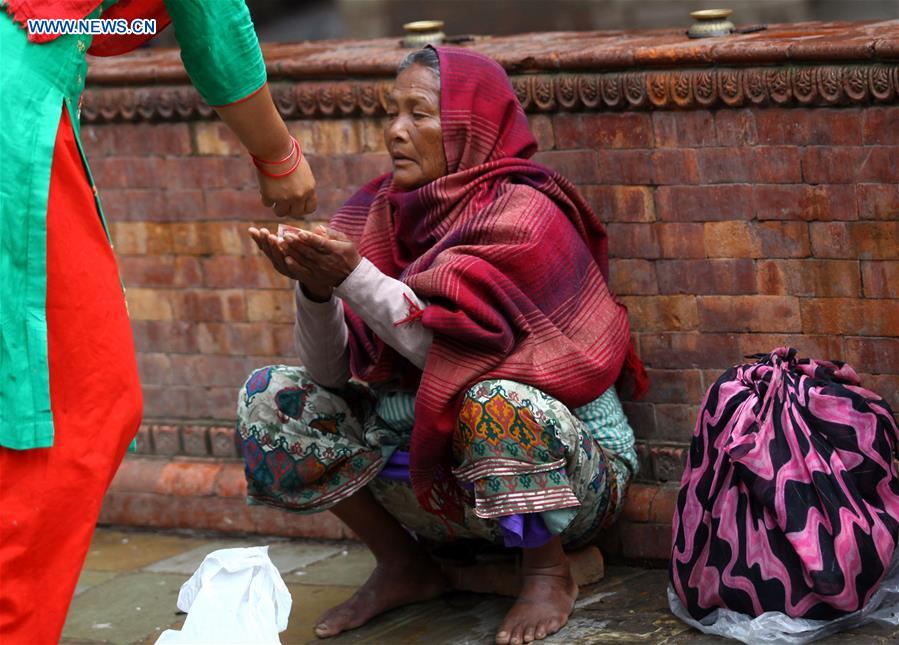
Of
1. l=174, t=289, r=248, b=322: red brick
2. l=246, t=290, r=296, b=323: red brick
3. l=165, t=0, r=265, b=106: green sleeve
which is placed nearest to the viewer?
l=165, t=0, r=265, b=106: green sleeve

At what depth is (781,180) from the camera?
4.23 metres

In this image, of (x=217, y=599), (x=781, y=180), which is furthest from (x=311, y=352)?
(x=781, y=180)

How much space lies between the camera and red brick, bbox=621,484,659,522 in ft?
14.8

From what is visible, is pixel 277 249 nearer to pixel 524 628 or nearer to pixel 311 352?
pixel 311 352

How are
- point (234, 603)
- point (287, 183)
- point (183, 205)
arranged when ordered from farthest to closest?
point (183, 205), point (287, 183), point (234, 603)

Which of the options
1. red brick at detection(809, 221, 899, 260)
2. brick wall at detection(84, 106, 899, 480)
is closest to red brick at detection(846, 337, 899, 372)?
brick wall at detection(84, 106, 899, 480)

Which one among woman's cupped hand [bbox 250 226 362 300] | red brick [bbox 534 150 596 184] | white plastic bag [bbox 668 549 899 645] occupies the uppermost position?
red brick [bbox 534 150 596 184]

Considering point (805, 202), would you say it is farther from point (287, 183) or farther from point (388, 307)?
point (287, 183)

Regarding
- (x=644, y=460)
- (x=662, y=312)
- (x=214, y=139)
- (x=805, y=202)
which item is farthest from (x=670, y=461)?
(x=214, y=139)

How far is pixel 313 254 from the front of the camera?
3.78 metres

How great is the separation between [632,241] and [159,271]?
69.7 inches

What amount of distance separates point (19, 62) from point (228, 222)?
7.64 feet

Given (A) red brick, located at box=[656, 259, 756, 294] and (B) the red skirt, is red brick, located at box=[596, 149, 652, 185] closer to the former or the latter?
(A) red brick, located at box=[656, 259, 756, 294]

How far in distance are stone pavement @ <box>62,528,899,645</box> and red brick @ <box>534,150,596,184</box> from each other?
3.67ft
